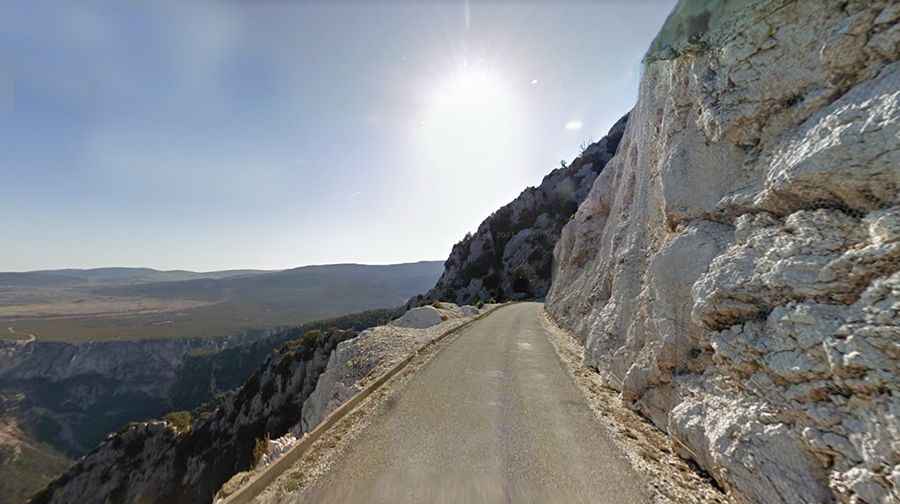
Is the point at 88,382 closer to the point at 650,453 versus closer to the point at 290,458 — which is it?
the point at 290,458

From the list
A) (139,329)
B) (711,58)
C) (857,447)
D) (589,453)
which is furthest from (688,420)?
(139,329)

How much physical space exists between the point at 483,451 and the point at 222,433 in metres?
46.9

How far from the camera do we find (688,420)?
22.5ft

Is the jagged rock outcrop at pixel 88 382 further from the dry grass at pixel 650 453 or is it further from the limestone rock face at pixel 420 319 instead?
the dry grass at pixel 650 453

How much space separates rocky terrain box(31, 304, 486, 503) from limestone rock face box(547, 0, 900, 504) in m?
12.5

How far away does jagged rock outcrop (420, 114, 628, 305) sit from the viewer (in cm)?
6053

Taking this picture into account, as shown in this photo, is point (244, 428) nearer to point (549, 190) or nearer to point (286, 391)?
point (286, 391)

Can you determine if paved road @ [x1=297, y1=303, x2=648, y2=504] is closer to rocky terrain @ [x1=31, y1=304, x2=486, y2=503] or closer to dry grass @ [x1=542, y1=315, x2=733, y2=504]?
dry grass @ [x1=542, y1=315, x2=733, y2=504]

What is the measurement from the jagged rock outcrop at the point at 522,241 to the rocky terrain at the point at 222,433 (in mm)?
29145

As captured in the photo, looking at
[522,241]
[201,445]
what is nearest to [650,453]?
[201,445]

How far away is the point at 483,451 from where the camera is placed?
23.2 ft

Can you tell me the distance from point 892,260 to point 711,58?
7.80 metres

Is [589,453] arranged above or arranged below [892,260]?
below

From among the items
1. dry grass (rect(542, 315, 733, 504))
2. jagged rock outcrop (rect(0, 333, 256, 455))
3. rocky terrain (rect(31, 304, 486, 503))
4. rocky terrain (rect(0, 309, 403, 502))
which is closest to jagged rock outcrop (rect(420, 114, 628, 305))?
rocky terrain (rect(0, 309, 403, 502))
